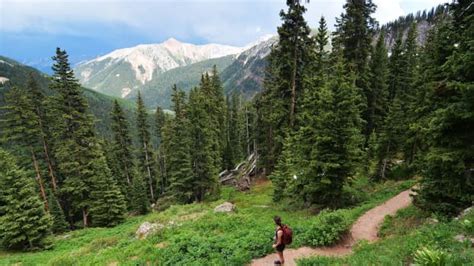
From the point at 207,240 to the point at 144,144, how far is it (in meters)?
36.6

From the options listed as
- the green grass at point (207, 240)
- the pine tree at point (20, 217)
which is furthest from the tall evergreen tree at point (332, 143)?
the pine tree at point (20, 217)

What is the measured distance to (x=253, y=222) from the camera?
16156mm

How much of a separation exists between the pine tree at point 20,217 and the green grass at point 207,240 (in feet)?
3.47

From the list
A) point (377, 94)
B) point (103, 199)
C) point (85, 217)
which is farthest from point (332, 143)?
point (85, 217)

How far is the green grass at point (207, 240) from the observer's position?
39.9 feet

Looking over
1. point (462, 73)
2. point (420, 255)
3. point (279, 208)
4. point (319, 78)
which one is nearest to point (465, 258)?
point (420, 255)

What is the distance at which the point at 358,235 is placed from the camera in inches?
542

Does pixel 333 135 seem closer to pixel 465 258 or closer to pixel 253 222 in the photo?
pixel 253 222

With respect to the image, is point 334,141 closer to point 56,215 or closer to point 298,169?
point 298,169

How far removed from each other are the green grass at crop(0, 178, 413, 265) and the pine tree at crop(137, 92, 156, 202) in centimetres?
2314

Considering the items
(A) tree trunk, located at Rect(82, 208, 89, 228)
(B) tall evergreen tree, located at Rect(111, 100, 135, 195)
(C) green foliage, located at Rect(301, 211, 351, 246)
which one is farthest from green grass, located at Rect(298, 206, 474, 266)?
(B) tall evergreen tree, located at Rect(111, 100, 135, 195)

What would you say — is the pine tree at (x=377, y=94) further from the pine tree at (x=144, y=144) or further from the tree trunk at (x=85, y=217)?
the tree trunk at (x=85, y=217)

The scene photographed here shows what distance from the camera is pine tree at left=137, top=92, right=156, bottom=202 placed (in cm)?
4384

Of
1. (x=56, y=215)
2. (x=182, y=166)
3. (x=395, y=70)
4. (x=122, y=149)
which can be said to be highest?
(x=395, y=70)
